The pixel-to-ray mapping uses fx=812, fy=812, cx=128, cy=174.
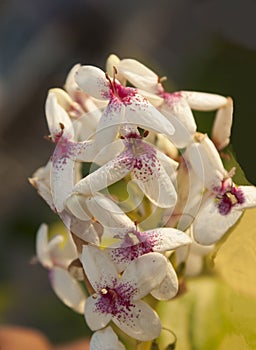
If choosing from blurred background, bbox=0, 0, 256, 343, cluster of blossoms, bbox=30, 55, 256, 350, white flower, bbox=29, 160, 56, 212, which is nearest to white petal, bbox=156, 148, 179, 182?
cluster of blossoms, bbox=30, 55, 256, 350

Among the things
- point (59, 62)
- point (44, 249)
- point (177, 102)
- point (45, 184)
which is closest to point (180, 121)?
point (177, 102)

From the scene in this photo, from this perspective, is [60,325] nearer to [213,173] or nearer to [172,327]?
[172,327]

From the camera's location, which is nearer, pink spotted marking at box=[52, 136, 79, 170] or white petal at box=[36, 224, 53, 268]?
pink spotted marking at box=[52, 136, 79, 170]

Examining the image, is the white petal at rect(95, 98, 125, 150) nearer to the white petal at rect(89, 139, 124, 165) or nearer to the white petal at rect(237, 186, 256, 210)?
the white petal at rect(89, 139, 124, 165)

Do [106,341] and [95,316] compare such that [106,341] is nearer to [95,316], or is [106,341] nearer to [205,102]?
[95,316]

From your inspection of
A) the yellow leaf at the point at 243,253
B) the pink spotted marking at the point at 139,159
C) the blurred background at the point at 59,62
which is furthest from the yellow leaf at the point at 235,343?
the blurred background at the point at 59,62
